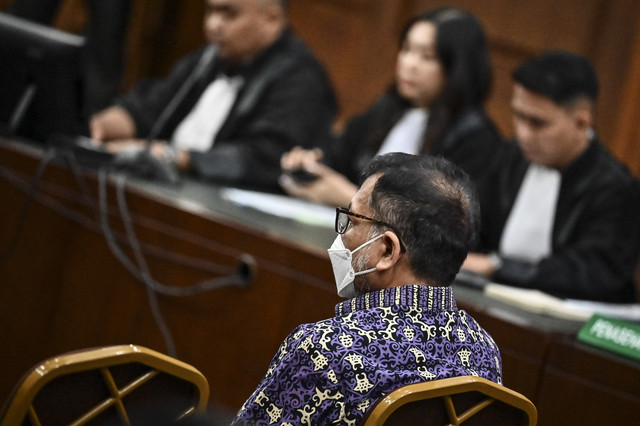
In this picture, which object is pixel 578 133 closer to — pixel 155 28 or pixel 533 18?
pixel 533 18

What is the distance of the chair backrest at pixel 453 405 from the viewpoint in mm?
1145

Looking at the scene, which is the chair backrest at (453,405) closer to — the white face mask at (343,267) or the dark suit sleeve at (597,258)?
the white face mask at (343,267)

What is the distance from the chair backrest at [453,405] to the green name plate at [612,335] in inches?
Result: 32.3

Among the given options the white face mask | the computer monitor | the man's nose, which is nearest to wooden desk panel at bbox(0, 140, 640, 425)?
the computer monitor

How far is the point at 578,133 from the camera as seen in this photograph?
2855mm

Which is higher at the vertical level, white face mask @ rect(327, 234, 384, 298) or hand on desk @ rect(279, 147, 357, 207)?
white face mask @ rect(327, 234, 384, 298)

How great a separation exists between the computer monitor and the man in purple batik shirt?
78.1 inches

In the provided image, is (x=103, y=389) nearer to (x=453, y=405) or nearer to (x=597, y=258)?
(x=453, y=405)

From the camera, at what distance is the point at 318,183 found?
10.3ft

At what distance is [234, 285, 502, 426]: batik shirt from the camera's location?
1.23 meters

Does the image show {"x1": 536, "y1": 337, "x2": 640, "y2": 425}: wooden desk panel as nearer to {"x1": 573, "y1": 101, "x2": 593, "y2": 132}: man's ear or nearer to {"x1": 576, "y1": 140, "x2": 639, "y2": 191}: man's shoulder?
{"x1": 576, "y1": 140, "x2": 639, "y2": 191}: man's shoulder

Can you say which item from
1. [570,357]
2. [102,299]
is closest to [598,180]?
[570,357]

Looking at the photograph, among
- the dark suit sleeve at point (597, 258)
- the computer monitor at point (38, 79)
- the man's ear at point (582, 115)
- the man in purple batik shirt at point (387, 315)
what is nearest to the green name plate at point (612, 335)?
the dark suit sleeve at point (597, 258)

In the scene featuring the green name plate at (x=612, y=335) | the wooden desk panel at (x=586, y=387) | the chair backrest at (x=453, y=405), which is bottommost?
the wooden desk panel at (x=586, y=387)
